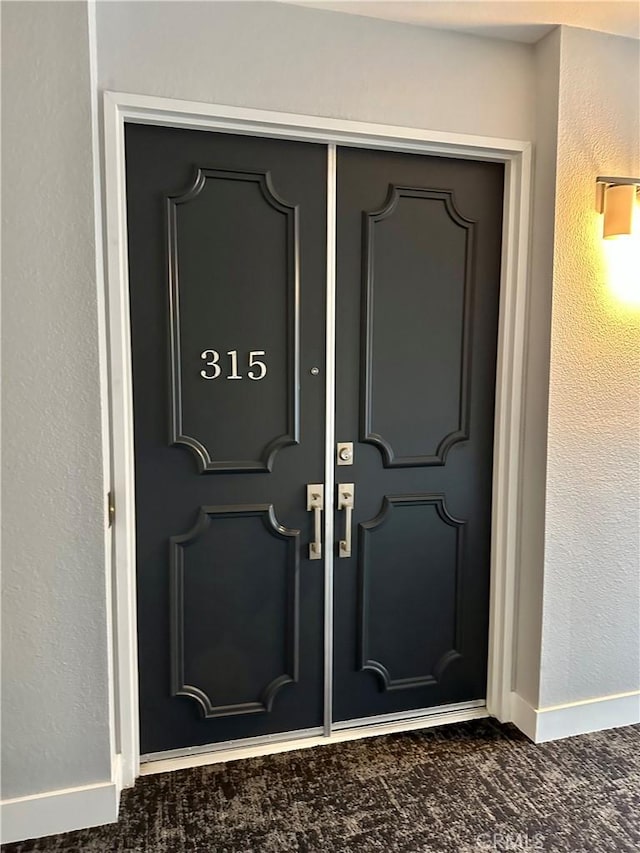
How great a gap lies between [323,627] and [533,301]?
1.43 metres

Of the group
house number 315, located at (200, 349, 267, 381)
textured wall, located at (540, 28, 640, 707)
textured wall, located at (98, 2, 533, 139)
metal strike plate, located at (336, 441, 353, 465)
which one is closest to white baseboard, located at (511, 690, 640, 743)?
textured wall, located at (540, 28, 640, 707)

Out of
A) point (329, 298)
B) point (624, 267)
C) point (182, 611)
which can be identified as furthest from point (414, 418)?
point (182, 611)

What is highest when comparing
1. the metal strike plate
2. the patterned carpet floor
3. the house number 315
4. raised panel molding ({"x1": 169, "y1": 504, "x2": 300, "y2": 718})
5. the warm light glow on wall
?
the warm light glow on wall

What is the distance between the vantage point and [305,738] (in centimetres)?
228

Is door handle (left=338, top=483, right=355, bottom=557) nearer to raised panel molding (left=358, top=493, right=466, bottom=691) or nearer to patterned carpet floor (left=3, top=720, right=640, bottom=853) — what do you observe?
raised panel molding (left=358, top=493, right=466, bottom=691)

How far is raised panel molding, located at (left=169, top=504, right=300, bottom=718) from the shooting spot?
2.10 m

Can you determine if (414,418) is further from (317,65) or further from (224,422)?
(317,65)

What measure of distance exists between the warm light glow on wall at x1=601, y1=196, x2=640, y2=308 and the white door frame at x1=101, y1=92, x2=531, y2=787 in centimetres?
29

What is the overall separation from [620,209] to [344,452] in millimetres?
1282

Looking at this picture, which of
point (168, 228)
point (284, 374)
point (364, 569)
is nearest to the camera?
point (168, 228)

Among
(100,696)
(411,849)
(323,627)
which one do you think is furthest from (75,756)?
(411,849)

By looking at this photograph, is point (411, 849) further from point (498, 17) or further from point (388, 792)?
point (498, 17)

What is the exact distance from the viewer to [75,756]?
1851 millimetres

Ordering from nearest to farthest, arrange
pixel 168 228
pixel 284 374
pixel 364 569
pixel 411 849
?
pixel 411 849 → pixel 168 228 → pixel 284 374 → pixel 364 569
